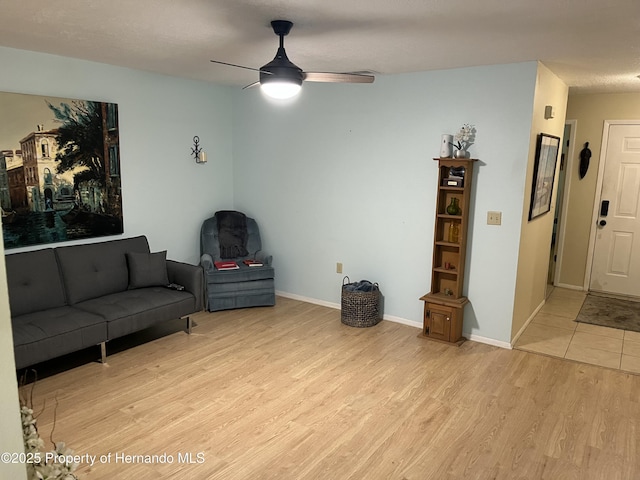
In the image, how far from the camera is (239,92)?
5570mm

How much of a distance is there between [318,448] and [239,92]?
13.7 feet

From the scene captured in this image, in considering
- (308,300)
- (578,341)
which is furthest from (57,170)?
(578,341)

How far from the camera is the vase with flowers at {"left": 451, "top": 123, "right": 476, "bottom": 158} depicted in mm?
Result: 4090

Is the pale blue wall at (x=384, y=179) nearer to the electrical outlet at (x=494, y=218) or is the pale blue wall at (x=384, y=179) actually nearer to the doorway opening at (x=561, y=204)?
the electrical outlet at (x=494, y=218)

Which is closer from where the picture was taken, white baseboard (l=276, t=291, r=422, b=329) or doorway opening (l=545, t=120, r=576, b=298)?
white baseboard (l=276, t=291, r=422, b=329)

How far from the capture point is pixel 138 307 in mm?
3904

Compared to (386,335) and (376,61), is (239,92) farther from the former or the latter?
(386,335)

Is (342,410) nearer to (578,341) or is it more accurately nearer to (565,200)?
(578,341)

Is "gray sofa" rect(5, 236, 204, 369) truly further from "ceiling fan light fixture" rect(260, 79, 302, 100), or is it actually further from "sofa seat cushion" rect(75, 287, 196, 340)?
"ceiling fan light fixture" rect(260, 79, 302, 100)

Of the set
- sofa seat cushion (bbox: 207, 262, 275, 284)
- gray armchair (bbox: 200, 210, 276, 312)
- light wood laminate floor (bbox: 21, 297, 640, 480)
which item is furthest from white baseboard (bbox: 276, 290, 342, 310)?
light wood laminate floor (bbox: 21, 297, 640, 480)

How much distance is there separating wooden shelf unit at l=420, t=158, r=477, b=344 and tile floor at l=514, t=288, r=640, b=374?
64 cm

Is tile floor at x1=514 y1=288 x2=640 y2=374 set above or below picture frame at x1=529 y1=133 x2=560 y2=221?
below

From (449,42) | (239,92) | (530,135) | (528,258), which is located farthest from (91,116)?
(528,258)

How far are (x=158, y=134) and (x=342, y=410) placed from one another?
10.8ft
